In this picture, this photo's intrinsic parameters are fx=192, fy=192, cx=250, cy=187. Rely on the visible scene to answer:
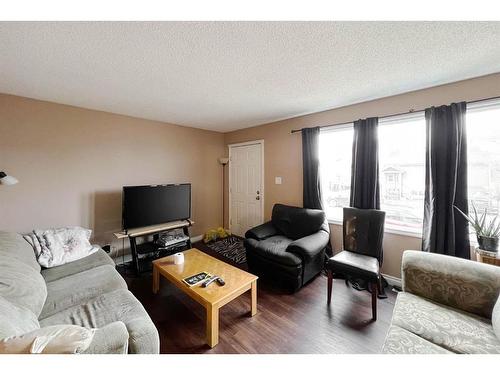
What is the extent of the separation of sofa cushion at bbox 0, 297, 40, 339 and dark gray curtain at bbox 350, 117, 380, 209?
3.03m

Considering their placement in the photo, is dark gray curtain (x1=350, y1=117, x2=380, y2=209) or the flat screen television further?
the flat screen television

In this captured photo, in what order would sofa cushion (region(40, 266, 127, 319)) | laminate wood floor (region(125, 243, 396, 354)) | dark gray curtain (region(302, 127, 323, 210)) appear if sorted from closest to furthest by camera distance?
1. sofa cushion (region(40, 266, 127, 319))
2. laminate wood floor (region(125, 243, 396, 354))
3. dark gray curtain (region(302, 127, 323, 210))

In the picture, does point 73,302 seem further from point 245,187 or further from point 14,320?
point 245,187

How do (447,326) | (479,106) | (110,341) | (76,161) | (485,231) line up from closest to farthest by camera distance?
(110,341) → (447,326) → (485,231) → (479,106) → (76,161)

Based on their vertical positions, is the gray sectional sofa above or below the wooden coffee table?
above

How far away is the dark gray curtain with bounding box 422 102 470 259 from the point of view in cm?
192

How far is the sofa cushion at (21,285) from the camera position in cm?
115

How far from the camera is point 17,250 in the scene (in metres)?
1.59

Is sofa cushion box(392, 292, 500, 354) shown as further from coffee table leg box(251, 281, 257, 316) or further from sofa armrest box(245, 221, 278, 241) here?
sofa armrest box(245, 221, 278, 241)

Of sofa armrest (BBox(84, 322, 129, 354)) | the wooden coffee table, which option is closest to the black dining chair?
the wooden coffee table

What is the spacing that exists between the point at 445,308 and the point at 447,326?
23 centimetres

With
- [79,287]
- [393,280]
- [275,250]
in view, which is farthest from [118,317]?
[393,280]
